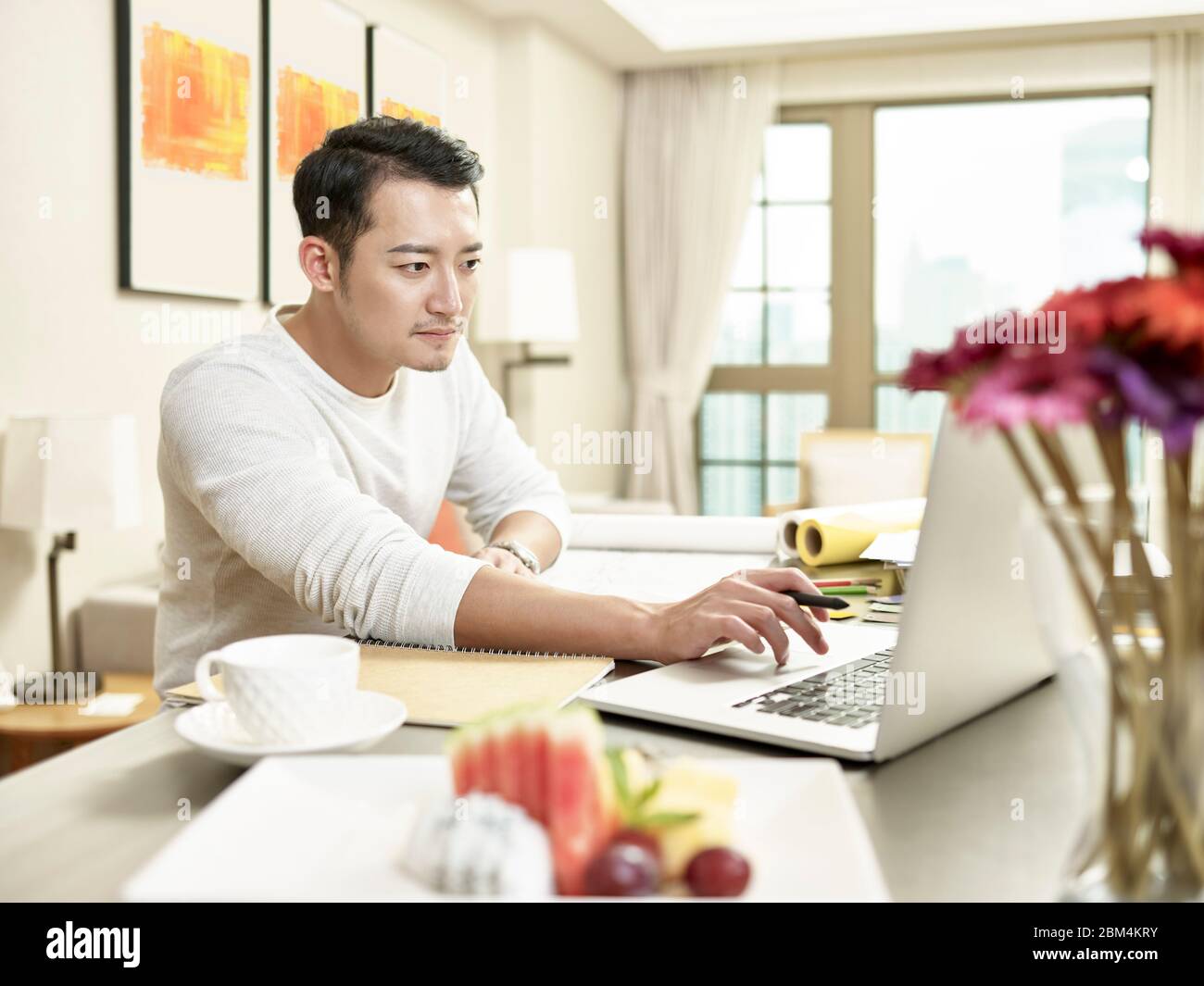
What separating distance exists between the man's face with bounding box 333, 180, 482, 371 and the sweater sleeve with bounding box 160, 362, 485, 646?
236mm

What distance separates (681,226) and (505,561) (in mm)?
4551

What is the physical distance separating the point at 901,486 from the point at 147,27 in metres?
3.34

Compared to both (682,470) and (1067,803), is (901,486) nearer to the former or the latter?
(682,470)

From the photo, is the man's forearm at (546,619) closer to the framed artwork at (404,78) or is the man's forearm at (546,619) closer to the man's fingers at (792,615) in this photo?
the man's fingers at (792,615)

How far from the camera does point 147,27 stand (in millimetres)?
2971

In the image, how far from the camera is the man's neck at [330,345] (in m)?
1.67

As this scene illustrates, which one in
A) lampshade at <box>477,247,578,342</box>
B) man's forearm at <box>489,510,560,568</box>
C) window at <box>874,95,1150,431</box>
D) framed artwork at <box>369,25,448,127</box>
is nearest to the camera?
man's forearm at <box>489,510,560,568</box>

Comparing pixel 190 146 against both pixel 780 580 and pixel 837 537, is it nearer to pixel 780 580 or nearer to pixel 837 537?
pixel 837 537

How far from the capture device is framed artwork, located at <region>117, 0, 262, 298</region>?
2.96 m

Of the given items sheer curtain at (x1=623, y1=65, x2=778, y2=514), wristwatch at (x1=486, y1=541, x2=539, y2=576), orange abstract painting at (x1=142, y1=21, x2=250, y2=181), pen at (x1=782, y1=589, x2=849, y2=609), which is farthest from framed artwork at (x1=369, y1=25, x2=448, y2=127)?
pen at (x1=782, y1=589, x2=849, y2=609)

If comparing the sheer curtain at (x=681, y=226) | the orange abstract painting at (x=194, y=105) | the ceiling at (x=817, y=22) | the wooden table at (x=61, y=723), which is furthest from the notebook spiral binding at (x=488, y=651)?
the sheer curtain at (x=681, y=226)

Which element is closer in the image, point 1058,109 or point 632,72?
point 1058,109

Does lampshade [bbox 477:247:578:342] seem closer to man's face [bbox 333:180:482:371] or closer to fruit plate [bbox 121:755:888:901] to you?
man's face [bbox 333:180:482:371]
